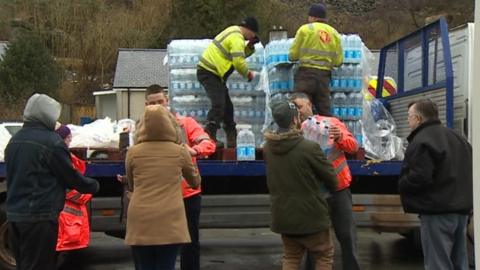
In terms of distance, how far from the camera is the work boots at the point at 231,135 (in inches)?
286

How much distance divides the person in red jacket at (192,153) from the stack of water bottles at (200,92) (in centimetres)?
154

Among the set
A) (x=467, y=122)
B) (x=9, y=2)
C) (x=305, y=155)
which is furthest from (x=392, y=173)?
(x=9, y=2)

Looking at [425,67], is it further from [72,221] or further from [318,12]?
[72,221]

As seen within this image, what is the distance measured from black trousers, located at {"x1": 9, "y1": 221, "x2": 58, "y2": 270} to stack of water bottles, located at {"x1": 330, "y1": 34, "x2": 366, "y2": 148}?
137 inches

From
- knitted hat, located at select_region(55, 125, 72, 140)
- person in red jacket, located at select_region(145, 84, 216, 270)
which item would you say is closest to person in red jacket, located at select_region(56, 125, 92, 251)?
knitted hat, located at select_region(55, 125, 72, 140)

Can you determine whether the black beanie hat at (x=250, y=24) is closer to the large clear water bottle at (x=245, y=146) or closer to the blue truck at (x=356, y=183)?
the large clear water bottle at (x=245, y=146)

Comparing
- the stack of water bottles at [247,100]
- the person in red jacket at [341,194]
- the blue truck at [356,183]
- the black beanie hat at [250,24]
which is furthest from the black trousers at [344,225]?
the black beanie hat at [250,24]

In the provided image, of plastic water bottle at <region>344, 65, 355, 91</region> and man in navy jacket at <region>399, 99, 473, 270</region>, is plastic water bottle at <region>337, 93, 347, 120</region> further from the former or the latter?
man in navy jacket at <region>399, 99, 473, 270</region>

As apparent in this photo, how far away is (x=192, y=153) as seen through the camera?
17.9 ft

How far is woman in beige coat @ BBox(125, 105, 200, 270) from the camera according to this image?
4.64 meters

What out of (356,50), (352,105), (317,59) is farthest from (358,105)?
(317,59)

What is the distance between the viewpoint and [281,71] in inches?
286

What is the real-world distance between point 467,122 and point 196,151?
300cm

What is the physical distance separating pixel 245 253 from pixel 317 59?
129 inches
